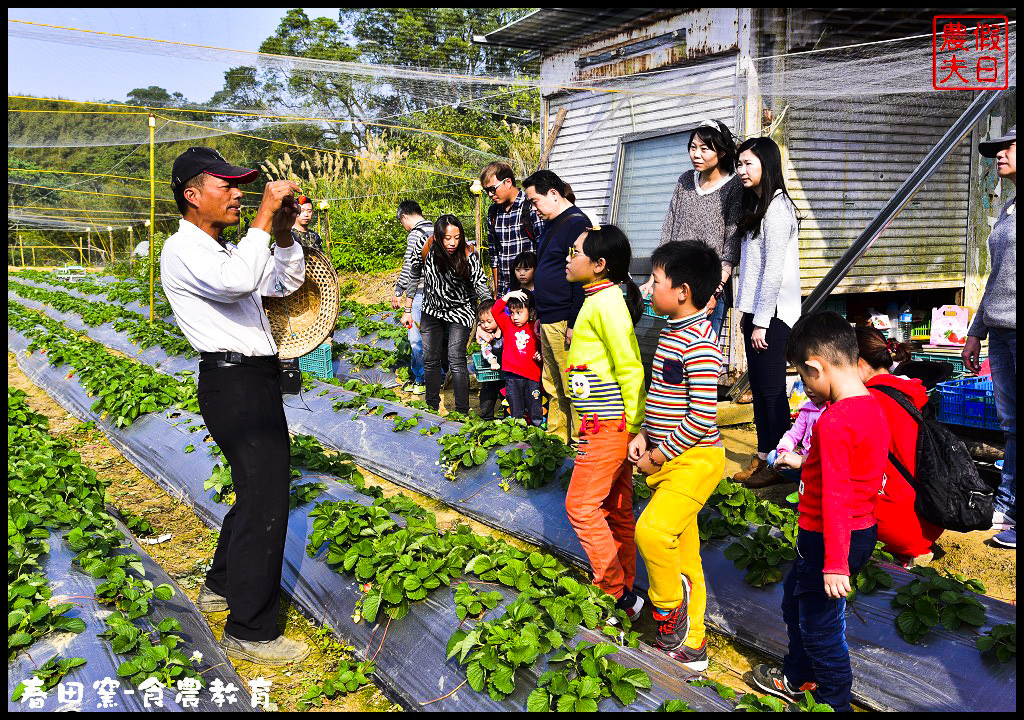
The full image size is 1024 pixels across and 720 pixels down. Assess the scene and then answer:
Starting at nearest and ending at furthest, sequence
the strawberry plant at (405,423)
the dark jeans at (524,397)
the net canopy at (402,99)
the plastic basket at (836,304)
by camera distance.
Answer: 1. the strawberry plant at (405,423)
2. the net canopy at (402,99)
3. the dark jeans at (524,397)
4. the plastic basket at (836,304)

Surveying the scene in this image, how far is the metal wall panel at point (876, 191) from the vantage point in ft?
24.4

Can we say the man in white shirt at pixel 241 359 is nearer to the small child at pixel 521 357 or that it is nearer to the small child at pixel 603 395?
the small child at pixel 603 395

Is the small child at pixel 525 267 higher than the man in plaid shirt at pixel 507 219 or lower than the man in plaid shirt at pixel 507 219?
lower

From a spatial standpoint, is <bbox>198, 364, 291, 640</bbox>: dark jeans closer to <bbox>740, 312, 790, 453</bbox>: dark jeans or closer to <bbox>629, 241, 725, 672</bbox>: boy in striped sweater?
<bbox>629, 241, 725, 672</bbox>: boy in striped sweater

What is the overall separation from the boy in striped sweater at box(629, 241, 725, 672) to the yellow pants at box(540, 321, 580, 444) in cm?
191


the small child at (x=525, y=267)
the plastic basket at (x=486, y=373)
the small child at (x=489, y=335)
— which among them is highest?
the small child at (x=525, y=267)

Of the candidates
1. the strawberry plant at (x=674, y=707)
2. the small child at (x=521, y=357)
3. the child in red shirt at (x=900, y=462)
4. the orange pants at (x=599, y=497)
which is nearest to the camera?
the strawberry plant at (x=674, y=707)

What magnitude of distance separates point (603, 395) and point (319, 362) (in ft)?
17.7

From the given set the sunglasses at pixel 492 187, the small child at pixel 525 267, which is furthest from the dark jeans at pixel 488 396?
the sunglasses at pixel 492 187

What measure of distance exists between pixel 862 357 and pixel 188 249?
3.17m

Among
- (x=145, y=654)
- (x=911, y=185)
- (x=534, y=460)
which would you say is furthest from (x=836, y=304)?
(x=145, y=654)

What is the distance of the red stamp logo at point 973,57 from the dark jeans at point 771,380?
1.99m

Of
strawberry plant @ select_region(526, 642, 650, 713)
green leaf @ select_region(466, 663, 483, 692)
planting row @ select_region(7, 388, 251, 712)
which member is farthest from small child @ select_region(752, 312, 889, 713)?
planting row @ select_region(7, 388, 251, 712)

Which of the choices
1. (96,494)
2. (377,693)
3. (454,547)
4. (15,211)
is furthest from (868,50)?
(15,211)
